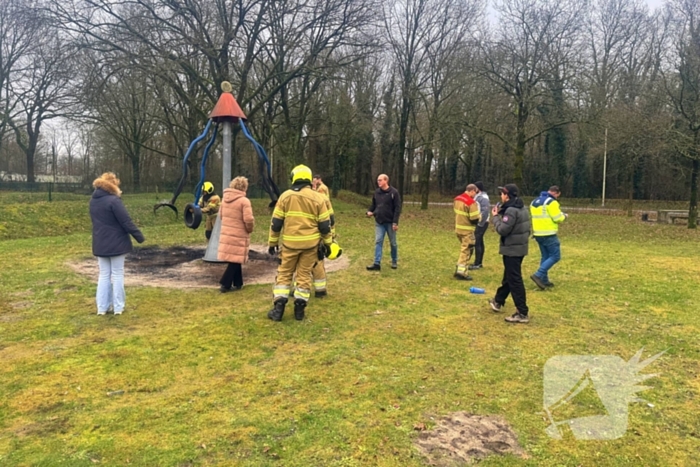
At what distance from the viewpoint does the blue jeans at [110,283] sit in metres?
6.36

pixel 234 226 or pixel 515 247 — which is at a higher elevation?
pixel 234 226

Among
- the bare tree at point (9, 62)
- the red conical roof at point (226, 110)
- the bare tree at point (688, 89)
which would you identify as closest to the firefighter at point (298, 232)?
the red conical roof at point (226, 110)

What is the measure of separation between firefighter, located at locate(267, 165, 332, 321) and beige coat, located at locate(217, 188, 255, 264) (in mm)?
1120

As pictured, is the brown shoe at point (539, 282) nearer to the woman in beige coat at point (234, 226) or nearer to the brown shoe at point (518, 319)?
the brown shoe at point (518, 319)

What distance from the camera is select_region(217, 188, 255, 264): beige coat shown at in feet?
24.2

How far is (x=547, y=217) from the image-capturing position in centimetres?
862

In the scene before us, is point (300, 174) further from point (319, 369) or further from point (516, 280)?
point (516, 280)

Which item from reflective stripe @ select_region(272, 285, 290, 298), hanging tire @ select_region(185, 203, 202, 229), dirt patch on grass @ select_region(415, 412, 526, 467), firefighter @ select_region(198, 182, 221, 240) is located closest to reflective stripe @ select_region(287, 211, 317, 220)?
reflective stripe @ select_region(272, 285, 290, 298)

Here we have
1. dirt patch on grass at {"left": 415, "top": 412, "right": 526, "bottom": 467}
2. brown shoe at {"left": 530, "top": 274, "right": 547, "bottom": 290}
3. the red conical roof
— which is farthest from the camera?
the red conical roof

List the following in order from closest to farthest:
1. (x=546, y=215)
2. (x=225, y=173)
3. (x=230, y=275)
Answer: (x=230, y=275)
(x=546, y=215)
(x=225, y=173)

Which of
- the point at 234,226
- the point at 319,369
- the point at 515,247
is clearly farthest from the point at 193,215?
the point at 515,247

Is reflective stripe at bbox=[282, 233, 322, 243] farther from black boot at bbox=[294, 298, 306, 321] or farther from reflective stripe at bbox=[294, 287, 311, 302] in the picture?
black boot at bbox=[294, 298, 306, 321]

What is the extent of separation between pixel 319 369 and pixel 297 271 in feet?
5.92

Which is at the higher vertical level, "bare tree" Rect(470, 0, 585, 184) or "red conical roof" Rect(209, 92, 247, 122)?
"bare tree" Rect(470, 0, 585, 184)
